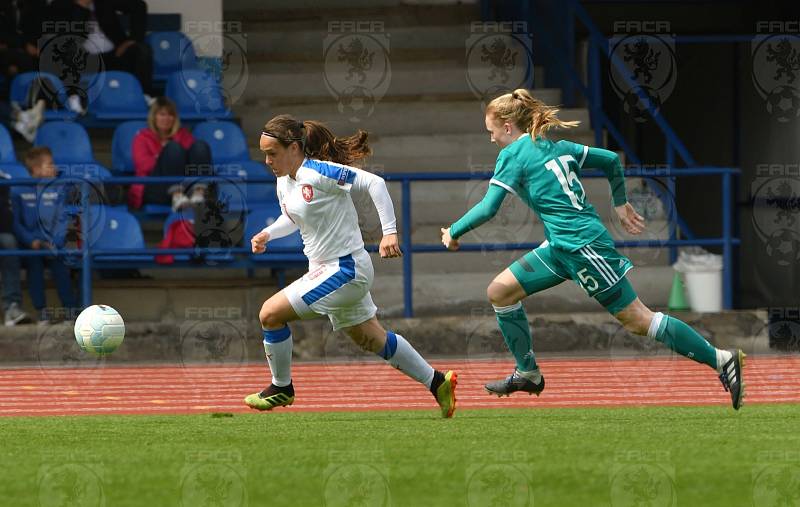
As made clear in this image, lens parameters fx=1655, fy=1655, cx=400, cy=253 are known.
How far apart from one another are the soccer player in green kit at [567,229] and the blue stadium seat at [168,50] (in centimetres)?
920

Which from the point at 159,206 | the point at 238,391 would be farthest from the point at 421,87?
the point at 238,391

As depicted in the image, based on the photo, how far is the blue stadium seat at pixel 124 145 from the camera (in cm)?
1515

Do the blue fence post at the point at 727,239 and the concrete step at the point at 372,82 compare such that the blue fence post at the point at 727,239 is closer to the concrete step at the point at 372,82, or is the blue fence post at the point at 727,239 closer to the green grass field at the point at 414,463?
the concrete step at the point at 372,82

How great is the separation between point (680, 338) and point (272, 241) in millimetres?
6540

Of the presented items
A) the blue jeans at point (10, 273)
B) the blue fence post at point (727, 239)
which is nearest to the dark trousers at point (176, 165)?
the blue jeans at point (10, 273)

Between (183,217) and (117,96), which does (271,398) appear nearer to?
(183,217)

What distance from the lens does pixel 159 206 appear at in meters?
14.6

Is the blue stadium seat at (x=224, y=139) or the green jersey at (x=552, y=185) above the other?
the blue stadium seat at (x=224, y=139)

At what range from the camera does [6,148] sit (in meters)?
14.6

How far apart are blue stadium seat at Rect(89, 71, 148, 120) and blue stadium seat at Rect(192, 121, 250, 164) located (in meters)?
0.74

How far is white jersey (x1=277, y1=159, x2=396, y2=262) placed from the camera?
8.25m

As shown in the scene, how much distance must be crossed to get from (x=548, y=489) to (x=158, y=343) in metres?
8.51

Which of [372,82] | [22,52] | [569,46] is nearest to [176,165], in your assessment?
[22,52]

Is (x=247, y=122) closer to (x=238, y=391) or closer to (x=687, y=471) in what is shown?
(x=238, y=391)
